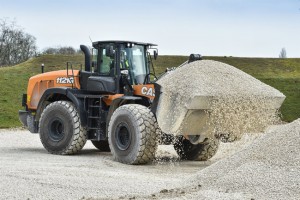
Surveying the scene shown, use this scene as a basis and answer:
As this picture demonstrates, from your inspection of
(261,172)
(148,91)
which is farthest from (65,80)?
(261,172)

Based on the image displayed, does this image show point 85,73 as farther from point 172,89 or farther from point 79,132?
point 172,89

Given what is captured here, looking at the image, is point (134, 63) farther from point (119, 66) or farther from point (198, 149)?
point (198, 149)

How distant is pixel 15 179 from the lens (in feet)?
32.5

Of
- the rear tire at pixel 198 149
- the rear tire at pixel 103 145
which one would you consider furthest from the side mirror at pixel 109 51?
the rear tire at pixel 103 145

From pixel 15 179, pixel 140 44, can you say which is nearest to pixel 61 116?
pixel 140 44

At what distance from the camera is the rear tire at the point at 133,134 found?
39.5 feet

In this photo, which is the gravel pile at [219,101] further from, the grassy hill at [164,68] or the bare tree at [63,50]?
the bare tree at [63,50]

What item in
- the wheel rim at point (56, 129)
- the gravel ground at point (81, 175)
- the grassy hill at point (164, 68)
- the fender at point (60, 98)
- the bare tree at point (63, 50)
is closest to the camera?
the gravel ground at point (81, 175)

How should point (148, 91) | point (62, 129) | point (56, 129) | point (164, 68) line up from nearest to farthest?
point (148, 91) < point (62, 129) < point (56, 129) < point (164, 68)

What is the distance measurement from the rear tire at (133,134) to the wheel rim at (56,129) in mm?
2033

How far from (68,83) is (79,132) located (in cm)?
162

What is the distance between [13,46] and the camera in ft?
182

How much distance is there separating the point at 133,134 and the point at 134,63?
2237 mm

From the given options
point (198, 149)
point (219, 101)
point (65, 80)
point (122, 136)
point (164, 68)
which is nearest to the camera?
point (219, 101)
